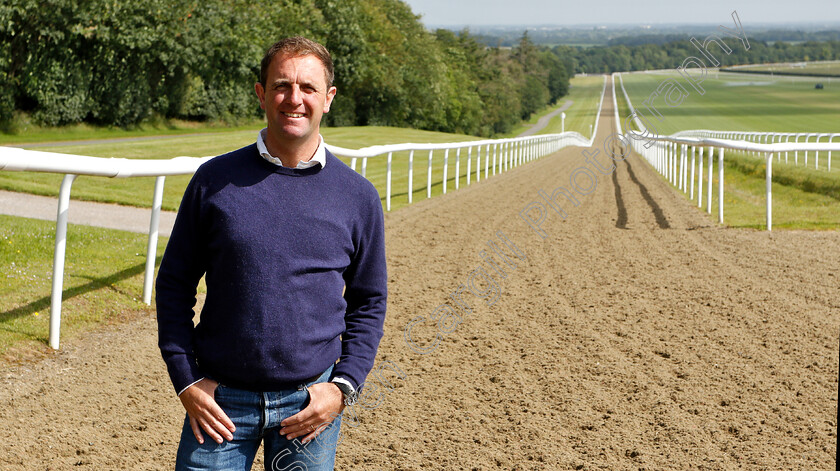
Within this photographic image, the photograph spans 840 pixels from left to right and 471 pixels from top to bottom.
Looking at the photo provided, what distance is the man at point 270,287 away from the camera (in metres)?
2.03

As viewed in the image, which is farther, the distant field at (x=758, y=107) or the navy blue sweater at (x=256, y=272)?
the distant field at (x=758, y=107)

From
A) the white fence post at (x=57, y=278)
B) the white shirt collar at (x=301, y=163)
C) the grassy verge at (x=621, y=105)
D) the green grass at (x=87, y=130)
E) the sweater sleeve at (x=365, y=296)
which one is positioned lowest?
the white fence post at (x=57, y=278)

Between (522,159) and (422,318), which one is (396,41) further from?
(422,318)

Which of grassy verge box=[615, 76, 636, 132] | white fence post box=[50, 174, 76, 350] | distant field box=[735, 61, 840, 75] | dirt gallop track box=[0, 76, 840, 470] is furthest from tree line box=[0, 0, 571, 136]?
distant field box=[735, 61, 840, 75]

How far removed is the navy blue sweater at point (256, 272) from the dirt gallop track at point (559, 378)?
5.59ft

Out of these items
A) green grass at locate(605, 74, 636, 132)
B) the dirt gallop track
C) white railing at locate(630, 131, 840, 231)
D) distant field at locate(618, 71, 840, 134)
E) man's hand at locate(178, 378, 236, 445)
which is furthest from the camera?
green grass at locate(605, 74, 636, 132)

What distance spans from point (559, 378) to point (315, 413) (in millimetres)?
2992

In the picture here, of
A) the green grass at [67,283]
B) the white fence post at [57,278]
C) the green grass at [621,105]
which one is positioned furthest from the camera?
the green grass at [621,105]

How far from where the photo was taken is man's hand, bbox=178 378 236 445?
203 cm

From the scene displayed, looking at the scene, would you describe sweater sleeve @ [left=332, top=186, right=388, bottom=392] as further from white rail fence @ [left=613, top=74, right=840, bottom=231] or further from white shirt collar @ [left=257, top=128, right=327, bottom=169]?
white rail fence @ [left=613, top=74, right=840, bottom=231]

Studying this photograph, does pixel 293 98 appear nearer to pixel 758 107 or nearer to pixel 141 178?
pixel 141 178

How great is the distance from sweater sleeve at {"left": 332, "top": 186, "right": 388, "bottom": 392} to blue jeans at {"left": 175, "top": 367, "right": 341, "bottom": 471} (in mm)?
146

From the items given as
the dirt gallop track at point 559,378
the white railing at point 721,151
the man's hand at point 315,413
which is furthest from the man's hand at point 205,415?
the white railing at point 721,151

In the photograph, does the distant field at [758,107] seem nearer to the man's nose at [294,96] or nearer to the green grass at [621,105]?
the green grass at [621,105]
